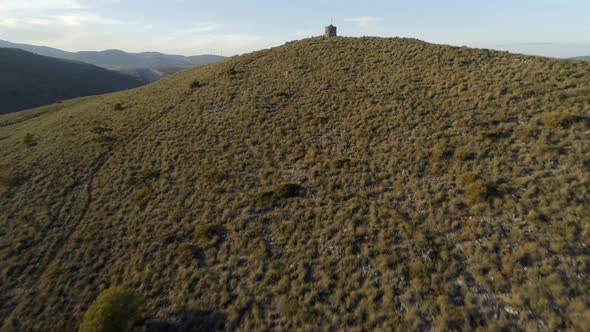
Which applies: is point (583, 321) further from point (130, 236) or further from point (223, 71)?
point (223, 71)

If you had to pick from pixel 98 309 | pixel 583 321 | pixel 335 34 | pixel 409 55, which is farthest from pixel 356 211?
pixel 335 34

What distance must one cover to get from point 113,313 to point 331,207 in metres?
12.6

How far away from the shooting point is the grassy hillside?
43.7 ft

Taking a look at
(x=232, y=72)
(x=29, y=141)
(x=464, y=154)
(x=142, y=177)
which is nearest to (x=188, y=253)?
(x=142, y=177)

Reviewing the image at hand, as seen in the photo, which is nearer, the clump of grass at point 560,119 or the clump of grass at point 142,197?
the clump of grass at point 560,119

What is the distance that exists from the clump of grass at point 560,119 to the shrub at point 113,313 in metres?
28.1

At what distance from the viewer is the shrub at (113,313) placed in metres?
12.6

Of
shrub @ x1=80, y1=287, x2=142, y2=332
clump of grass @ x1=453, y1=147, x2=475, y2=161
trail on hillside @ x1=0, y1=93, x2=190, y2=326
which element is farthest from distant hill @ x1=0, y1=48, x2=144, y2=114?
clump of grass @ x1=453, y1=147, x2=475, y2=161

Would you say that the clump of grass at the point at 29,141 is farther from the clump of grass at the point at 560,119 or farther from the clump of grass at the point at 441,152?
the clump of grass at the point at 560,119

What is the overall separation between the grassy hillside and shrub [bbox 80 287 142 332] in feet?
4.55

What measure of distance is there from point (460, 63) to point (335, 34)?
2581cm

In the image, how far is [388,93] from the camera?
103 feet

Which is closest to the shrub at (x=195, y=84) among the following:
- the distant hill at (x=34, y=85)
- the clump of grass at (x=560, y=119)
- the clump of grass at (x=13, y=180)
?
the clump of grass at (x=13, y=180)

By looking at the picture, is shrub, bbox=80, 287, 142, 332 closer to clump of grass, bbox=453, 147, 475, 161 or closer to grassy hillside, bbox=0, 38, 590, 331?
grassy hillside, bbox=0, 38, 590, 331
